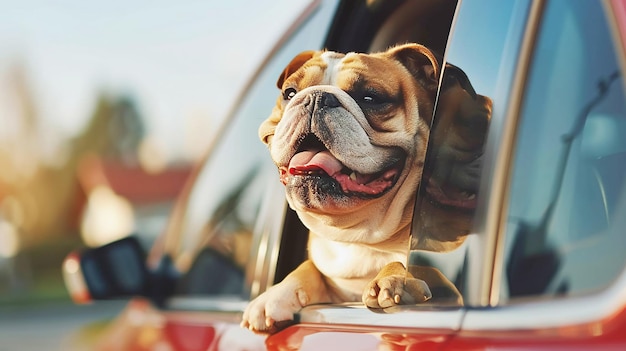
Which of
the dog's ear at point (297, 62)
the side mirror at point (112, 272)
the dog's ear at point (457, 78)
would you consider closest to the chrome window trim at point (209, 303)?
the side mirror at point (112, 272)

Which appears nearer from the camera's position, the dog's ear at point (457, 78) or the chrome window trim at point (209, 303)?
the dog's ear at point (457, 78)

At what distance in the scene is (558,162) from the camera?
1.51 meters

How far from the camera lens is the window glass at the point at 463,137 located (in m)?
1.61

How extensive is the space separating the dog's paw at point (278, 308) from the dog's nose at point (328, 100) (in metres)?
0.43

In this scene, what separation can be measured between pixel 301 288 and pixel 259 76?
105 cm

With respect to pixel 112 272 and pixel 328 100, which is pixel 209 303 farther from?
pixel 328 100

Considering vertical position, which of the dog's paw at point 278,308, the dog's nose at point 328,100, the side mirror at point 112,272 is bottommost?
the side mirror at point 112,272

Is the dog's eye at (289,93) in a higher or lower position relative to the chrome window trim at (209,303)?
higher

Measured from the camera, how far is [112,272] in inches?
140

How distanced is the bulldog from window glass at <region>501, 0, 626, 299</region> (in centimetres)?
26

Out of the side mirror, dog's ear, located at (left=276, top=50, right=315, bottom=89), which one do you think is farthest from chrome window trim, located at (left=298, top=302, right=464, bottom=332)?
the side mirror

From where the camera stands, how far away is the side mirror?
3572mm

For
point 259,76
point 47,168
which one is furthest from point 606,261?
point 47,168

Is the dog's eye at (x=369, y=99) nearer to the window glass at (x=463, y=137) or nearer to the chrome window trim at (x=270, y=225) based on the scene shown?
the window glass at (x=463, y=137)
